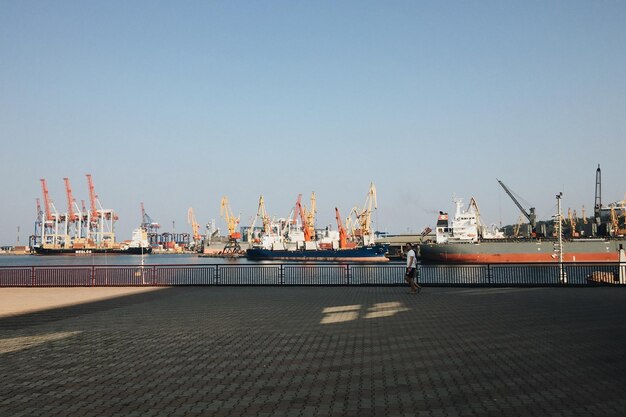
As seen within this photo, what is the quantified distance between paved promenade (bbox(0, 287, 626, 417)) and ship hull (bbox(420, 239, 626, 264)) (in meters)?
56.3

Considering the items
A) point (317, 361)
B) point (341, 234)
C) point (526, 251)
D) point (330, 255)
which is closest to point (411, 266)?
point (317, 361)

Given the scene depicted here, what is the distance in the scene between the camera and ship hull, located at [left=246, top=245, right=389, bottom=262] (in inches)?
4375

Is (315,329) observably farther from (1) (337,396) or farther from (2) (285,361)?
(1) (337,396)

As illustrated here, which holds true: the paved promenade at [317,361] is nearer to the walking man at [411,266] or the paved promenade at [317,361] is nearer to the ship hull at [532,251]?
the walking man at [411,266]

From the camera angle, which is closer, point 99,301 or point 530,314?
point 530,314

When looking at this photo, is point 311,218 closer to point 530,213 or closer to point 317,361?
point 530,213

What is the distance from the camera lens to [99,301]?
2127cm

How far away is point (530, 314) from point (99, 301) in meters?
14.9

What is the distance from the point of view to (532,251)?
7175 centimetres

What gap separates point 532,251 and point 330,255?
48615 mm

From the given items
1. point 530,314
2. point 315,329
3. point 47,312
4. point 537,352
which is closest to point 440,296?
point 530,314

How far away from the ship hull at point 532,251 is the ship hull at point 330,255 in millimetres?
29670

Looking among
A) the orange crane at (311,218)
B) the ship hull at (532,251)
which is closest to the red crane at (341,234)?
the orange crane at (311,218)

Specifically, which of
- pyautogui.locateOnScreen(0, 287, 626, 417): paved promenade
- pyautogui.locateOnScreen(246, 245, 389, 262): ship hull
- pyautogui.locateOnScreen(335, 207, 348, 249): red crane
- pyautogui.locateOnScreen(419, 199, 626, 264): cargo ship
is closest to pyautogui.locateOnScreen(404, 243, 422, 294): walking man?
pyautogui.locateOnScreen(0, 287, 626, 417): paved promenade
